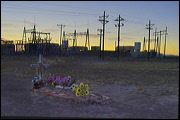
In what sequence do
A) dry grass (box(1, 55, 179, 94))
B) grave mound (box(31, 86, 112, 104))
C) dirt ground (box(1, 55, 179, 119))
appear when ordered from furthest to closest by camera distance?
dry grass (box(1, 55, 179, 94)), grave mound (box(31, 86, 112, 104)), dirt ground (box(1, 55, 179, 119))

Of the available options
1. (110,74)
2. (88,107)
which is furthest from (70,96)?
(110,74)

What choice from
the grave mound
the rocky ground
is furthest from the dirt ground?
the grave mound

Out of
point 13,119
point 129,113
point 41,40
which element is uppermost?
point 41,40

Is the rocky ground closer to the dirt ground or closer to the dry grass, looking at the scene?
the dirt ground

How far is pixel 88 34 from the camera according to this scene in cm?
6016

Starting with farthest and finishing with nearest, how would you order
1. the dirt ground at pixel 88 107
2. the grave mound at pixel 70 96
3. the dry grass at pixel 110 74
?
the dry grass at pixel 110 74
the grave mound at pixel 70 96
the dirt ground at pixel 88 107

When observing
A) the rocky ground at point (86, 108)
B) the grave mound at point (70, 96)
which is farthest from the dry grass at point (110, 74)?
the grave mound at point (70, 96)

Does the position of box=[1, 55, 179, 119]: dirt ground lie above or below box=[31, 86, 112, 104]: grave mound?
below

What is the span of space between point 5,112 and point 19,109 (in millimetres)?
470

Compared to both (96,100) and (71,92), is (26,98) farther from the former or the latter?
(96,100)

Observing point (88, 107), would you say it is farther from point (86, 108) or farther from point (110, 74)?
point (110, 74)

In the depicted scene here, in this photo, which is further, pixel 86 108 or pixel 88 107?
pixel 88 107

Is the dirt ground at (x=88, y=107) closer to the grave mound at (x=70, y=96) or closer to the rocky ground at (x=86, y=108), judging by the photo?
the rocky ground at (x=86, y=108)

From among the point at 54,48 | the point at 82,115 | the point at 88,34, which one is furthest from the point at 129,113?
the point at 88,34
